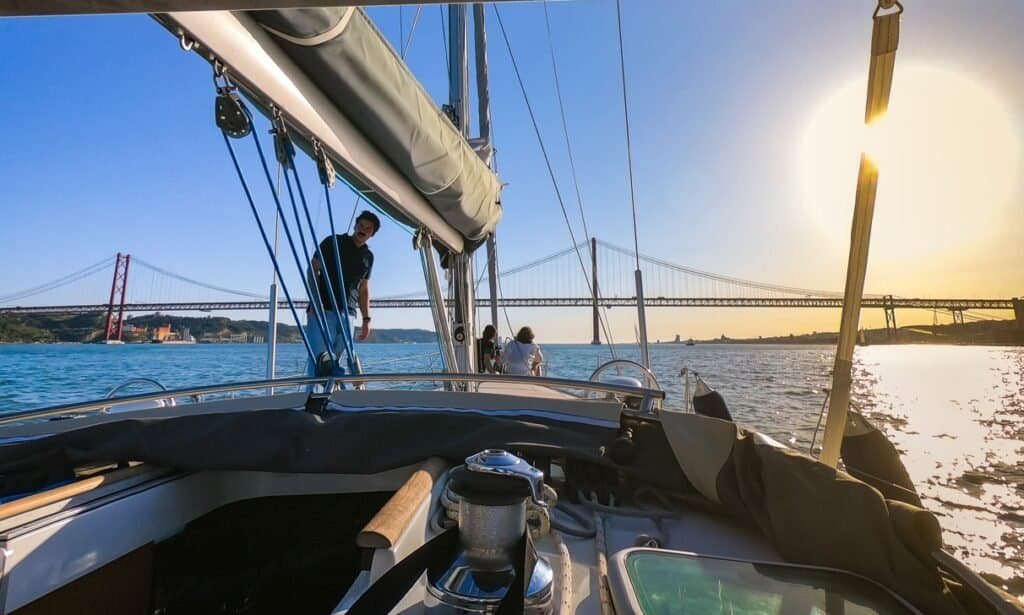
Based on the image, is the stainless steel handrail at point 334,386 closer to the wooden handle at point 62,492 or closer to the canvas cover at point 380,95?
the wooden handle at point 62,492

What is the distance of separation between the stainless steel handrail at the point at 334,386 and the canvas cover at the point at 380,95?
657 mm

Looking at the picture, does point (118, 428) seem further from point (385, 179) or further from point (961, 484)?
point (961, 484)

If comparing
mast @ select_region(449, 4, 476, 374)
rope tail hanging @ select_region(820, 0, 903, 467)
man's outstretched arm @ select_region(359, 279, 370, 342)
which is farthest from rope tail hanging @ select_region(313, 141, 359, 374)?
rope tail hanging @ select_region(820, 0, 903, 467)

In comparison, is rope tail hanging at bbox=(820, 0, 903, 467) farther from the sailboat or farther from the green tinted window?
the green tinted window

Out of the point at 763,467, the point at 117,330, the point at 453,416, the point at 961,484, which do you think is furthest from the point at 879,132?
the point at 117,330

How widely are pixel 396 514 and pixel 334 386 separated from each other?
105 cm

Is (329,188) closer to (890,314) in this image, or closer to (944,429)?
(944,429)

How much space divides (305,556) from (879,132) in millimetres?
1249

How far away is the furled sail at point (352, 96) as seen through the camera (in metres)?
0.93

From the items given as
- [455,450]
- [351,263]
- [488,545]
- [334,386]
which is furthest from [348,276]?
[488,545]

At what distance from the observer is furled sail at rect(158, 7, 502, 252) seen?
927 mm

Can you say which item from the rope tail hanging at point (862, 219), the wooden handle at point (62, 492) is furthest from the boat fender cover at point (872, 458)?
the wooden handle at point (62, 492)

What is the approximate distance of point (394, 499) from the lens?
0.65 meters

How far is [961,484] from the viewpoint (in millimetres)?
3816
